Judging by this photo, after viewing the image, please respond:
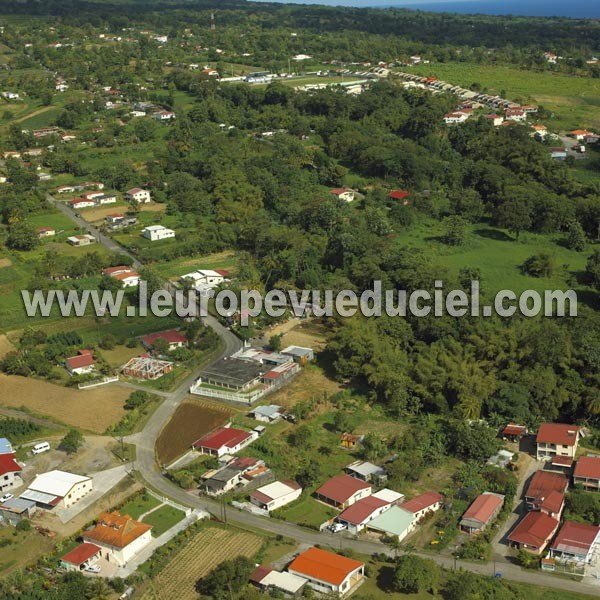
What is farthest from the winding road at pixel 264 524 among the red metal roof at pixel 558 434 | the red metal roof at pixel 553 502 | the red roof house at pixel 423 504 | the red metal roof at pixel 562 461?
the red metal roof at pixel 558 434

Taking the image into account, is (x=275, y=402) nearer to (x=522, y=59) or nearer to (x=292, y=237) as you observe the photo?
(x=292, y=237)

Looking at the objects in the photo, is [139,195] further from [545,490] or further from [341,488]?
[545,490]

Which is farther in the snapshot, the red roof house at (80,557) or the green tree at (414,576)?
the red roof house at (80,557)

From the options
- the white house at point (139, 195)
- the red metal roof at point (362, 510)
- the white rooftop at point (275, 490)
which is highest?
the white house at point (139, 195)

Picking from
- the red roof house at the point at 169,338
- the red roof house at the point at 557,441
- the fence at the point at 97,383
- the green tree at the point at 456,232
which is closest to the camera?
the red roof house at the point at 557,441

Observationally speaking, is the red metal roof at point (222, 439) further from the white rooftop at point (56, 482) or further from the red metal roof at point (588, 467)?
the red metal roof at point (588, 467)

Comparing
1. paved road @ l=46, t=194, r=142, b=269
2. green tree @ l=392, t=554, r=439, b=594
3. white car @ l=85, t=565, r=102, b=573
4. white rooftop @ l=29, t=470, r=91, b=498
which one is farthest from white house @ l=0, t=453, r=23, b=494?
paved road @ l=46, t=194, r=142, b=269

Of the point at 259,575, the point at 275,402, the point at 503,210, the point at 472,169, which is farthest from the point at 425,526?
the point at 472,169
